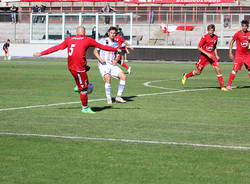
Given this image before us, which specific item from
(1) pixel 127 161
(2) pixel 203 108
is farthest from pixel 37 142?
(2) pixel 203 108

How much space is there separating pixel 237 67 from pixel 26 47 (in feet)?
105

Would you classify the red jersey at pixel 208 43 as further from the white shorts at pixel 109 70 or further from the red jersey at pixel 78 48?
the red jersey at pixel 78 48

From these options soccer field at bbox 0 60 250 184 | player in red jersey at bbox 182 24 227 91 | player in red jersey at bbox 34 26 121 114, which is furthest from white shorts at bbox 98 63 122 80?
player in red jersey at bbox 182 24 227 91

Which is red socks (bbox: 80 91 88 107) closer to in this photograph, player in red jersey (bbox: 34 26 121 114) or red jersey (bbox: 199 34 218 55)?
player in red jersey (bbox: 34 26 121 114)

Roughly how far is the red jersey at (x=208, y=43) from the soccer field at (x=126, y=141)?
3.20m

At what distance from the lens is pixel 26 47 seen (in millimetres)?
46406

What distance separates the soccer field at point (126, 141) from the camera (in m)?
5.84

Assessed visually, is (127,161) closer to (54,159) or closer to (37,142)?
(54,159)

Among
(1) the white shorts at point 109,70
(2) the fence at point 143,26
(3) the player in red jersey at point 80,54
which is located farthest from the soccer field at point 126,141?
(2) the fence at point 143,26

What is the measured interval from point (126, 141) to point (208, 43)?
9.59 m

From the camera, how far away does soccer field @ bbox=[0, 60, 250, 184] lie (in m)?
5.84

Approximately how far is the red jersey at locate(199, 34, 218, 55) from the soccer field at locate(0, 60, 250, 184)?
3196 mm

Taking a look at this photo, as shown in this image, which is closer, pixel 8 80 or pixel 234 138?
pixel 234 138

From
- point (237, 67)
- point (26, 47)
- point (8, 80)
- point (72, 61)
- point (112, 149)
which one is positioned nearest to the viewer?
point (112, 149)
